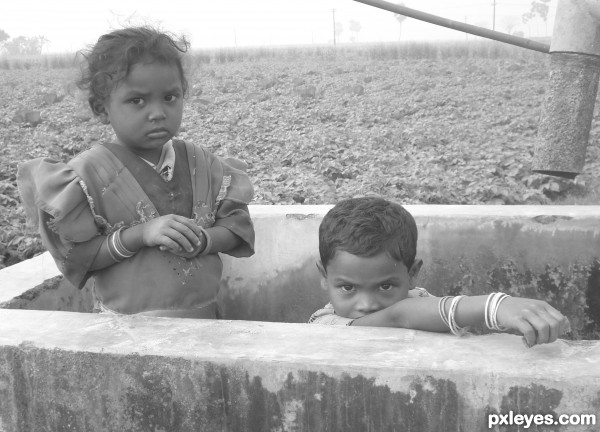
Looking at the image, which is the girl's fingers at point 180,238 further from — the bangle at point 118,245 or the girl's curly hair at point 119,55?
the girl's curly hair at point 119,55

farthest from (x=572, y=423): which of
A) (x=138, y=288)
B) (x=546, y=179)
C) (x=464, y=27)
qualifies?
(x=546, y=179)

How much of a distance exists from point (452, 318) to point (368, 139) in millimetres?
6107

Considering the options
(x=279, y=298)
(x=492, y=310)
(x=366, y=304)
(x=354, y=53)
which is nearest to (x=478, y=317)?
(x=492, y=310)

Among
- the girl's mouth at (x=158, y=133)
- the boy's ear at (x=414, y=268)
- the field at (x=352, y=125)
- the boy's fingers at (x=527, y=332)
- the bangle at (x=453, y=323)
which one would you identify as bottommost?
the field at (x=352, y=125)

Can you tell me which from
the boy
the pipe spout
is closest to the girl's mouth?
the boy

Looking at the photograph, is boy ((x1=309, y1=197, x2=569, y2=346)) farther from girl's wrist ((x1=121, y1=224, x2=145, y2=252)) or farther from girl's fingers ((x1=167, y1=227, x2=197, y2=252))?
girl's wrist ((x1=121, y1=224, x2=145, y2=252))

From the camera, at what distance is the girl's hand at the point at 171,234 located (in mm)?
1760

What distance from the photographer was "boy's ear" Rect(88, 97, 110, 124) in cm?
198

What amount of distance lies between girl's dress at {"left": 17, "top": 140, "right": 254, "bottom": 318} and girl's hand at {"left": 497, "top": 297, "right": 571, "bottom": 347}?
901mm

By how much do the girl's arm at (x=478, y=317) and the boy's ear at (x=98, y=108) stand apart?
903mm

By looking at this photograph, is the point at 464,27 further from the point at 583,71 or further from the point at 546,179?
the point at 546,179

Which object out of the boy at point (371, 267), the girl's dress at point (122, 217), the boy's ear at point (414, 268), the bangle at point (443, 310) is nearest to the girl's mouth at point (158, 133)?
the girl's dress at point (122, 217)

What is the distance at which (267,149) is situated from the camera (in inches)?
296

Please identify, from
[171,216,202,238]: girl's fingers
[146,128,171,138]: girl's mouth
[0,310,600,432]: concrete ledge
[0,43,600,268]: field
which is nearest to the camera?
[0,310,600,432]: concrete ledge
